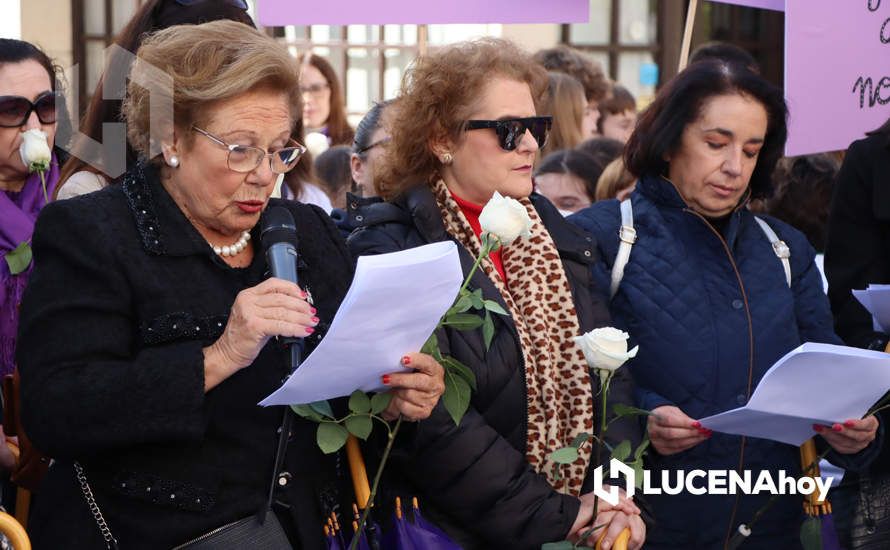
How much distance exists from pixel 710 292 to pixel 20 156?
2019 millimetres

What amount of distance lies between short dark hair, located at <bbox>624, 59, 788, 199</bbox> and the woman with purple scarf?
174cm

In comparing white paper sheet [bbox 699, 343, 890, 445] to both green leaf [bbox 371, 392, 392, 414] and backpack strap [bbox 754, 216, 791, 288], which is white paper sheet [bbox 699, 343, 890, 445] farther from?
green leaf [bbox 371, 392, 392, 414]

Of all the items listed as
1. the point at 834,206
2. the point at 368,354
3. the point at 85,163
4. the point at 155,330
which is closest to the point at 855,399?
the point at 834,206

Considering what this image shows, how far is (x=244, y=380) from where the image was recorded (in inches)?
112

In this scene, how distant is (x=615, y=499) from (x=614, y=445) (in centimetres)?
23

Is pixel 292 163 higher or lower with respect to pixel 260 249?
higher

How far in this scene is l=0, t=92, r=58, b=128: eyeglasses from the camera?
389 centimetres

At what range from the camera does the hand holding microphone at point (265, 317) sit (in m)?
2.54

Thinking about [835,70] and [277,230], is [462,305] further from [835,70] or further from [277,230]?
[835,70]

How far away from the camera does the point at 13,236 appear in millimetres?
3801

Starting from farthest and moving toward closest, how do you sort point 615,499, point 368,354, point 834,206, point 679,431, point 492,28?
point 492,28 → point 834,206 → point 679,431 → point 615,499 → point 368,354

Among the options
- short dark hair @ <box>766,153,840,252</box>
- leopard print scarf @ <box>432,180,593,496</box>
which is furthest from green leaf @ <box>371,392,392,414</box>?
short dark hair @ <box>766,153,840,252</box>

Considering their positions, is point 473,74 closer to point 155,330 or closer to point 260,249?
point 260,249

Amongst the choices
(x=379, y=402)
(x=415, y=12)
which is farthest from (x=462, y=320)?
(x=415, y=12)
